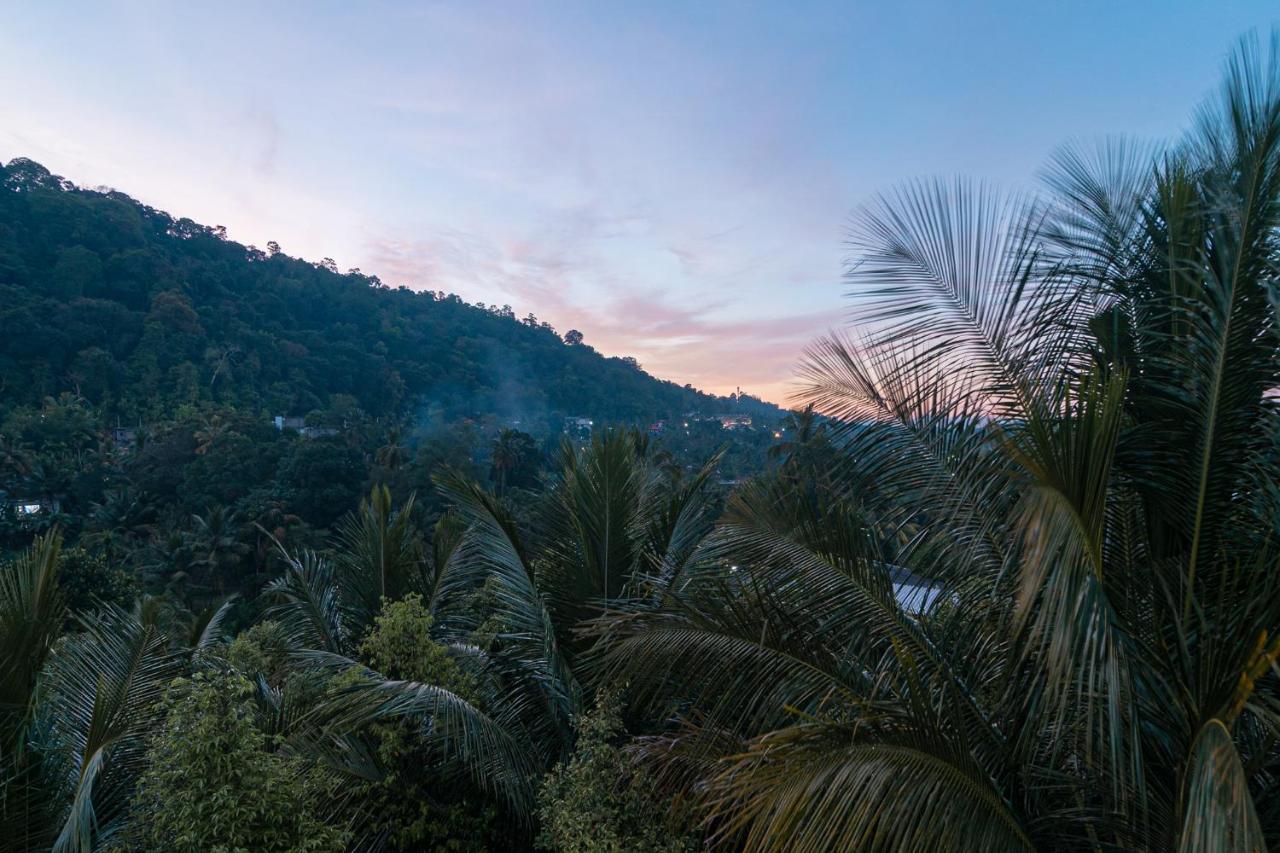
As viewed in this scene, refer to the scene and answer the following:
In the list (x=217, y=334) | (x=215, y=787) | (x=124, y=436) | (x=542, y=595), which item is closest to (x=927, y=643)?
(x=542, y=595)

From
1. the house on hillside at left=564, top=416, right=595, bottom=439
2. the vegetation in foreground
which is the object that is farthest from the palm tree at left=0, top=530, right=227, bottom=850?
the house on hillside at left=564, top=416, right=595, bottom=439

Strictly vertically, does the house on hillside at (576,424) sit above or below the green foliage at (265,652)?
above

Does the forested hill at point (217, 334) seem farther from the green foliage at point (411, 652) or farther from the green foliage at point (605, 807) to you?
the green foliage at point (605, 807)

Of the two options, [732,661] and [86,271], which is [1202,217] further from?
[86,271]

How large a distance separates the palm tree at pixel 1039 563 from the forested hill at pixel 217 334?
2025 inches

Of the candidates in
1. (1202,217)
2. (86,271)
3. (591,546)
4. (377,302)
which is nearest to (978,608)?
(1202,217)

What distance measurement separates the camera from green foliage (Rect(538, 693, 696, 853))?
3.55 m

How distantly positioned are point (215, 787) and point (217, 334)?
6149 centimetres

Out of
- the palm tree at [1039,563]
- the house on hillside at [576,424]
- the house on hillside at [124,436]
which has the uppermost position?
the house on hillside at [576,424]

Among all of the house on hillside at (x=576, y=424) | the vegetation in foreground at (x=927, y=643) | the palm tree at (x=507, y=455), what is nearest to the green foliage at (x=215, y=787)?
the vegetation in foreground at (x=927, y=643)

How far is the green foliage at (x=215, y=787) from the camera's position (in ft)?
10.8

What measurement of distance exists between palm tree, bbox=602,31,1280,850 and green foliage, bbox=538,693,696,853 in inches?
9.0

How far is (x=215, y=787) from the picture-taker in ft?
11.0

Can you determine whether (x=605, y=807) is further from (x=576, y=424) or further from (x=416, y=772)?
(x=576, y=424)
